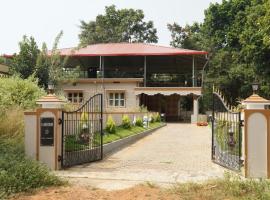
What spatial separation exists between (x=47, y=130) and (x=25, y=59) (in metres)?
22.7

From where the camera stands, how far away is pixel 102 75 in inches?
1377

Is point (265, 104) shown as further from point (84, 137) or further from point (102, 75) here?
point (102, 75)

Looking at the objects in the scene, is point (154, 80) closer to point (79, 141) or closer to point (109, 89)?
point (109, 89)

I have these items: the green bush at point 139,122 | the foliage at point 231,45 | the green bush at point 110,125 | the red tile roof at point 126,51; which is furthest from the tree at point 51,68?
the foliage at point 231,45

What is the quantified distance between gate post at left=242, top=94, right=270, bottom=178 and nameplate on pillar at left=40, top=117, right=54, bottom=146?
4.52m

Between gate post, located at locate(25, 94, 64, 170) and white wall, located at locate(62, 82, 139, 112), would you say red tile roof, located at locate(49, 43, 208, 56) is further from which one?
gate post, located at locate(25, 94, 64, 170)

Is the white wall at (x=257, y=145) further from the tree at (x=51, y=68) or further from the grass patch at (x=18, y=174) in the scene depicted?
the tree at (x=51, y=68)

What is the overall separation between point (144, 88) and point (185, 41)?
23.1 metres

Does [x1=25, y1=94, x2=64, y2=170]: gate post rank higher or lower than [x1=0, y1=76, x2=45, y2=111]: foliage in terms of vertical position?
lower

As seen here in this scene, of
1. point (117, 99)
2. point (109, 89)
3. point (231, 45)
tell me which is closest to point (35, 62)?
point (109, 89)

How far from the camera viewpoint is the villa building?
33781 mm

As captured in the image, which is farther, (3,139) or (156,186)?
(3,139)

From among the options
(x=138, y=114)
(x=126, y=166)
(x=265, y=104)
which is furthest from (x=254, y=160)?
(x=138, y=114)

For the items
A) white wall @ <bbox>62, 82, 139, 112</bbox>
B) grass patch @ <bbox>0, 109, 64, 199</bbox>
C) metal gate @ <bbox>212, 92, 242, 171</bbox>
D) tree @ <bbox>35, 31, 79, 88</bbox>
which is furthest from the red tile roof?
grass patch @ <bbox>0, 109, 64, 199</bbox>
